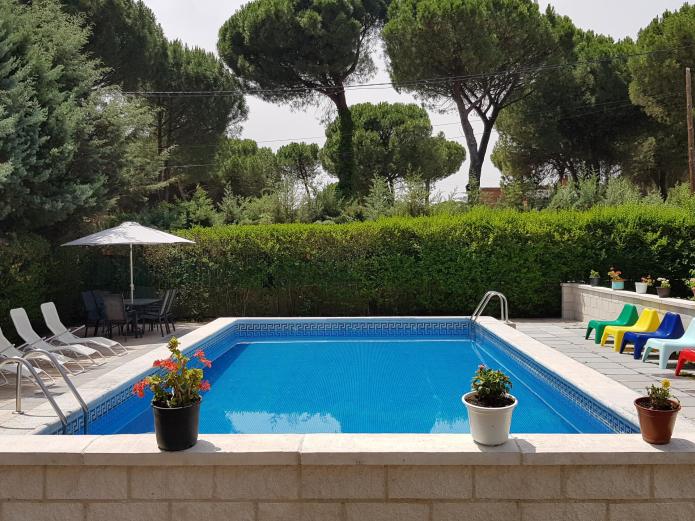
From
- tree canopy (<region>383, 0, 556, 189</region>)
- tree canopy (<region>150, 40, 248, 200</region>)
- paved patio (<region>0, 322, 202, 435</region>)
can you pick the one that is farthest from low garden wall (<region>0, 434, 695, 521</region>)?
tree canopy (<region>150, 40, 248, 200</region>)

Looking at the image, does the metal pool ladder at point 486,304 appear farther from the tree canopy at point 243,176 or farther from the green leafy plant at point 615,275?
the tree canopy at point 243,176

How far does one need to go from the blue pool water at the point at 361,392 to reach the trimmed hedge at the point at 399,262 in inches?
94.8

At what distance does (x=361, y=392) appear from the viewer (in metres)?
7.25

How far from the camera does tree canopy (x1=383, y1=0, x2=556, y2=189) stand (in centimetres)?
1991

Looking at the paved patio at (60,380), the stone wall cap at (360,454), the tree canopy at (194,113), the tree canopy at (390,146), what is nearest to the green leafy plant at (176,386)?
the stone wall cap at (360,454)

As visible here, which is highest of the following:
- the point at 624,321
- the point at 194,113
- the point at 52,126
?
the point at 194,113

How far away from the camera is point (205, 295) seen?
13.1 m

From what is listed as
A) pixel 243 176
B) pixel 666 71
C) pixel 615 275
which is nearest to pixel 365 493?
pixel 615 275

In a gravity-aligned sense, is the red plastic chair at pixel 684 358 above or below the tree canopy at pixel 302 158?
below

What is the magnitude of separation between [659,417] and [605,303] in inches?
315

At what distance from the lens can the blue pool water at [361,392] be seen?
591 cm

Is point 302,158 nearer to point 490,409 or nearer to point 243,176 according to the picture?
point 243,176

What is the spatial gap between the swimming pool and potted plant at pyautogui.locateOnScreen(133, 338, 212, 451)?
236cm

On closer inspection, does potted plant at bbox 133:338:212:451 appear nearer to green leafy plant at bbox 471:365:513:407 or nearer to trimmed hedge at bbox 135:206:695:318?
green leafy plant at bbox 471:365:513:407
